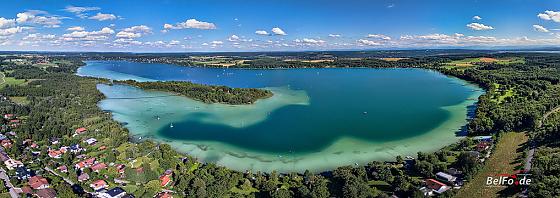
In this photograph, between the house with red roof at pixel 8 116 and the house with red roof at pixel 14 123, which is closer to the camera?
the house with red roof at pixel 14 123

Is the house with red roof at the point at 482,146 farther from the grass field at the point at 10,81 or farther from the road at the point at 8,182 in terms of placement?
the grass field at the point at 10,81

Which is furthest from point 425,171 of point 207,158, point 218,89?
point 218,89

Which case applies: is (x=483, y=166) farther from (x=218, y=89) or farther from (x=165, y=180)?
(x=218, y=89)

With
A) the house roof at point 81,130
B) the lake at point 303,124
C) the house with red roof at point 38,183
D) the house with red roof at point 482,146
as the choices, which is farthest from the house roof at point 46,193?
the house with red roof at point 482,146

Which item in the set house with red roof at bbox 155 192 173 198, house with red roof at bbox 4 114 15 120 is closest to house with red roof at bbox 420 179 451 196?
house with red roof at bbox 155 192 173 198

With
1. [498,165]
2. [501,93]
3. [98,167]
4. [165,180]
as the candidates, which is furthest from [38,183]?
[501,93]

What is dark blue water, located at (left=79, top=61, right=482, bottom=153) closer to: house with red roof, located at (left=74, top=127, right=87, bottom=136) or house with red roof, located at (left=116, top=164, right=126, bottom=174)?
house with red roof, located at (left=74, top=127, right=87, bottom=136)
